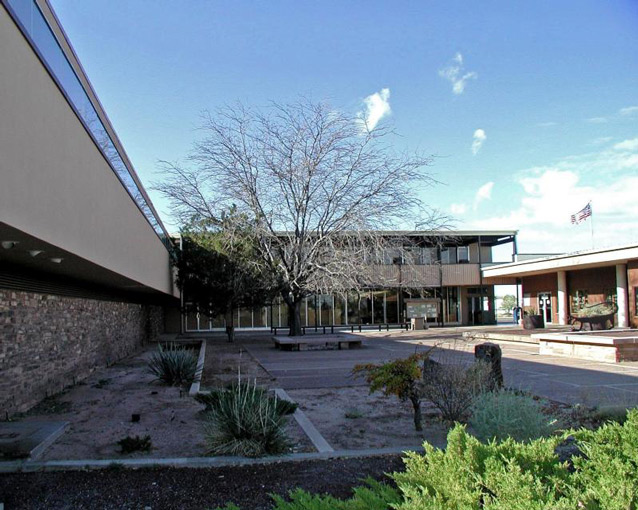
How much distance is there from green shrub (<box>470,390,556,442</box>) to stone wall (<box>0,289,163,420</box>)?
6682mm

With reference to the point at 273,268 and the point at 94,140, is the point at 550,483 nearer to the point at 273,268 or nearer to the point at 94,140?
the point at 94,140

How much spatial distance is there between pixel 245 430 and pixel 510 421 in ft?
9.16

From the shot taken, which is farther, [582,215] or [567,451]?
[582,215]

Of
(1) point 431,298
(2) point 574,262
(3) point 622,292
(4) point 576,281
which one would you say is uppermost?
(2) point 574,262

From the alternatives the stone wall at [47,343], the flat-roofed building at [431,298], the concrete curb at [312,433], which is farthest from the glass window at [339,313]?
the concrete curb at [312,433]

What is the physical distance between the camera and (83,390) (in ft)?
35.9

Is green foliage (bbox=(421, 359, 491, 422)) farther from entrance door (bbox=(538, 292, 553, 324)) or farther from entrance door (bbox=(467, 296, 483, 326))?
entrance door (bbox=(467, 296, 483, 326))

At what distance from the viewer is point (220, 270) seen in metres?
23.3

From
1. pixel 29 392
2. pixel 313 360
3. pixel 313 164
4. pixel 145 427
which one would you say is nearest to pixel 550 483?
pixel 145 427

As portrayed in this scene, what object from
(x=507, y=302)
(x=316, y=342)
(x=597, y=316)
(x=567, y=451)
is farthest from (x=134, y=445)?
(x=507, y=302)

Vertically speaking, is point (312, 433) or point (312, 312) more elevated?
point (312, 312)

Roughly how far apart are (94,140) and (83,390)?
5532 mm

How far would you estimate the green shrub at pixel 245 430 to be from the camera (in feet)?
18.7

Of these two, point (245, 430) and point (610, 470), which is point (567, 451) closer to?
point (610, 470)
